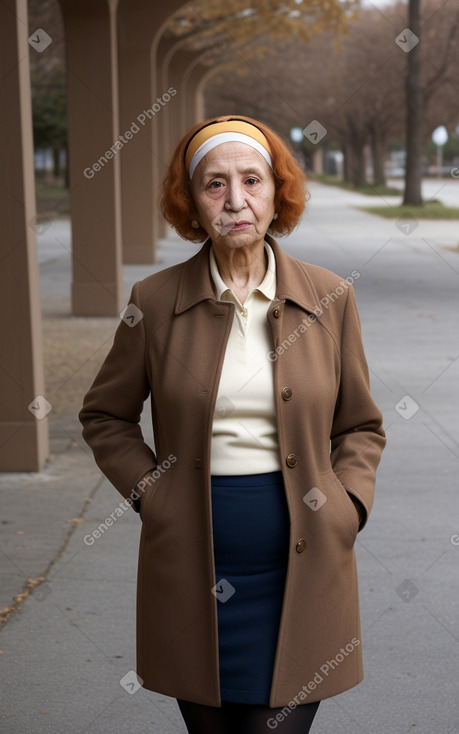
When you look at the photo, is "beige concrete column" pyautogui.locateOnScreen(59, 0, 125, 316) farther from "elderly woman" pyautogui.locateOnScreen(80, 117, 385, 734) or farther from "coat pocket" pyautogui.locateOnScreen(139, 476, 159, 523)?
"coat pocket" pyautogui.locateOnScreen(139, 476, 159, 523)

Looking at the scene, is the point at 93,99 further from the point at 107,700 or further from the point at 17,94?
the point at 107,700

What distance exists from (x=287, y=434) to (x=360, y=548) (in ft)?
11.4

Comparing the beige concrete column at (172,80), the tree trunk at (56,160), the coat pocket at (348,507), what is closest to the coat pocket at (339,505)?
the coat pocket at (348,507)

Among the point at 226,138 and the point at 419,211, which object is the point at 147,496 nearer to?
the point at 226,138

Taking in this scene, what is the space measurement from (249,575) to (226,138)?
96 cm

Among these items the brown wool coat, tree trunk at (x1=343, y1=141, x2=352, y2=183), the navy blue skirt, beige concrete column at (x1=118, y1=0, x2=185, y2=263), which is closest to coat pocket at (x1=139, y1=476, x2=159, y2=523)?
the brown wool coat

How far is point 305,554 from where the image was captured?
2625 millimetres

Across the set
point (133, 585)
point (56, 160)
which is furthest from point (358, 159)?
point (133, 585)

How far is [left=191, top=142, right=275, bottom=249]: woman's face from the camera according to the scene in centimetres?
262

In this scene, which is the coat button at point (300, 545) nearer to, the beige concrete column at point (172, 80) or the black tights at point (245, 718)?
the black tights at point (245, 718)

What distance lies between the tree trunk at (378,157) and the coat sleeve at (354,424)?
6240 centimetres

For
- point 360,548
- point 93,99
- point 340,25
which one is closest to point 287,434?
point 360,548

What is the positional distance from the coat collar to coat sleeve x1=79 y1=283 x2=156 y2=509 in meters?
0.12

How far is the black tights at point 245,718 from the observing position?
2.62 meters
